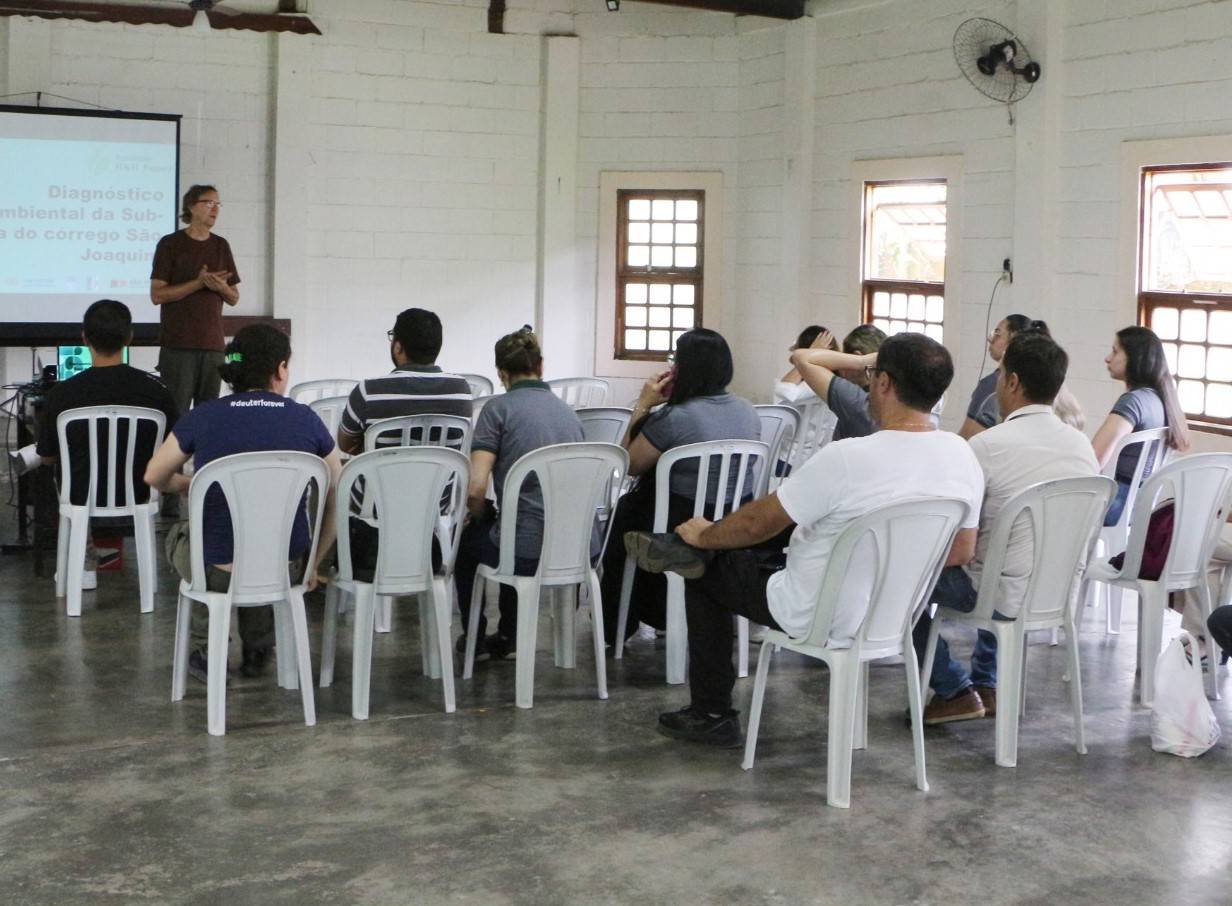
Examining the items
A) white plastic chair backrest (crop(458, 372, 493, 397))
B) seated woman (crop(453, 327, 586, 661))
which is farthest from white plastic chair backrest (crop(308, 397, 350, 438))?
seated woman (crop(453, 327, 586, 661))

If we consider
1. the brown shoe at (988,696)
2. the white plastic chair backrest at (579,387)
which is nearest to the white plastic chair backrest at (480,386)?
the white plastic chair backrest at (579,387)

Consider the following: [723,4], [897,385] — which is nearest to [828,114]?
[723,4]

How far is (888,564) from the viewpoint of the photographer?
12.4ft

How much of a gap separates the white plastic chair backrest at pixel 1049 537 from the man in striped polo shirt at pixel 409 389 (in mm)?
2128

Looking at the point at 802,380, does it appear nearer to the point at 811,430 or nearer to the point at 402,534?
the point at 811,430

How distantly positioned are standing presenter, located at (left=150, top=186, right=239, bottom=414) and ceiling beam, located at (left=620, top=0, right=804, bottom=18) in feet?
10.9

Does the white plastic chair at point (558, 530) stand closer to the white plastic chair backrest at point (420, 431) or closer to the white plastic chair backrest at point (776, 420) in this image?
the white plastic chair backrest at point (420, 431)

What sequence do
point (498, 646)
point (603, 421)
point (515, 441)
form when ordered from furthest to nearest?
point (603, 421) < point (498, 646) < point (515, 441)

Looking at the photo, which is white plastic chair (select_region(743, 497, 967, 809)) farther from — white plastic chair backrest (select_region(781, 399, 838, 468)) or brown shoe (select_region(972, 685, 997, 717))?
white plastic chair backrest (select_region(781, 399, 838, 468))

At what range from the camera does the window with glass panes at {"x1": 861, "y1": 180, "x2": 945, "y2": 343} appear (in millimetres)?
8773

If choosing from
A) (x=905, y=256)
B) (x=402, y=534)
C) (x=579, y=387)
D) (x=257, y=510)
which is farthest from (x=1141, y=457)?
(x=905, y=256)

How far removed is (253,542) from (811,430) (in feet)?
11.0

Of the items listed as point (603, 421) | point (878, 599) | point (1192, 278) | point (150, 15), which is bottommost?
point (878, 599)

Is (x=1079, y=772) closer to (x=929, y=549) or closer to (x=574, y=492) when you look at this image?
(x=929, y=549)
